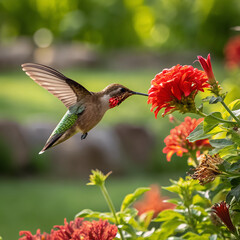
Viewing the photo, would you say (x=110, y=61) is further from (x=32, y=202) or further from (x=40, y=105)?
(x=32, y=202)

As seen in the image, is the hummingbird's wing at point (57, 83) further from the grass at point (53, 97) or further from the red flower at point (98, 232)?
the grass at point (53, 97)

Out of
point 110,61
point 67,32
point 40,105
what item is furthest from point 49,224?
point 67,32

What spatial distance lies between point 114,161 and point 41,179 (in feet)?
2.31

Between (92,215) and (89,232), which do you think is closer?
(89,232)

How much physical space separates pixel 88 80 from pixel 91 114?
212 inches

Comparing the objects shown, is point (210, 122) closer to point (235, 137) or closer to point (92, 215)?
point (235, 137)

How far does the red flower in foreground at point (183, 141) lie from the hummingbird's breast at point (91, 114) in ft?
0.53

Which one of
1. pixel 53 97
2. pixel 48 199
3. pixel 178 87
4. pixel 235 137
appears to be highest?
pixel 53 97

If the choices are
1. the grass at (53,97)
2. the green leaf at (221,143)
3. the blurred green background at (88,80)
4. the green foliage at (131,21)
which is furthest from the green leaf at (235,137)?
the green foliage at (131,21)

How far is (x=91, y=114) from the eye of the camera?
109 cm

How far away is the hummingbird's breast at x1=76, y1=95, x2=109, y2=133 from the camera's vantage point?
3.51 feet

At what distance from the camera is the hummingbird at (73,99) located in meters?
1.05

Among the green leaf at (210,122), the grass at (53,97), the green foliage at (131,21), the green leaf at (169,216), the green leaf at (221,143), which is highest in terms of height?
the green foliage at (131,21)

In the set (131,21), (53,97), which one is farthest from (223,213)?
Result: (131,21)
